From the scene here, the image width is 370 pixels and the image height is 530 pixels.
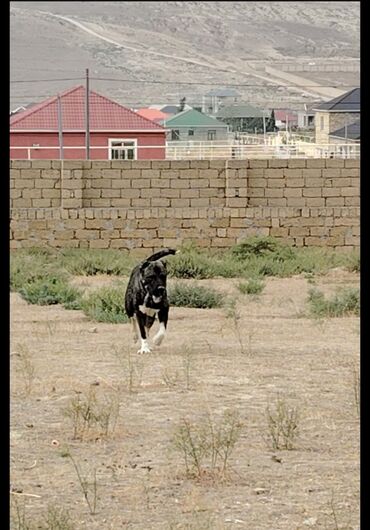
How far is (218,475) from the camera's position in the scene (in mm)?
6535

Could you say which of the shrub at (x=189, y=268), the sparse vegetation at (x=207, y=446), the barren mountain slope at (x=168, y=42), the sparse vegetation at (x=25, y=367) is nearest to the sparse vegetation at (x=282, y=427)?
the sparse vegetation at (x=207, y=446)

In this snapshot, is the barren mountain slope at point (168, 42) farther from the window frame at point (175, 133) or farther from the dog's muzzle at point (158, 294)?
the dog's muzzle at point (158, 294)

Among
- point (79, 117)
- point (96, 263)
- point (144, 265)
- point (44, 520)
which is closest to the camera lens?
point (44, 520)

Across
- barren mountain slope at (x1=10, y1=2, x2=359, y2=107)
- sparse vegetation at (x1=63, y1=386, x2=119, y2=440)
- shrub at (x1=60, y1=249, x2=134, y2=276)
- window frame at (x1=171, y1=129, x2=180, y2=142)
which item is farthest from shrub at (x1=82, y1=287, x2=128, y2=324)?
barren mountain slope at (x1=10, y1=2, x2=359, y2=107)

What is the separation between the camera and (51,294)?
648 inches

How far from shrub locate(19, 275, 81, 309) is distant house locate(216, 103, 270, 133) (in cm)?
1920

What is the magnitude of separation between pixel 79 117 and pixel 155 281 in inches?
962

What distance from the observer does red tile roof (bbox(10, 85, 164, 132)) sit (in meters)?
34.3

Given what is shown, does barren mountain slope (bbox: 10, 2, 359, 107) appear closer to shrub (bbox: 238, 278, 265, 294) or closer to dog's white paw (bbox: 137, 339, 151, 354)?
shrub (bbox: 238, 278, 265, 294)

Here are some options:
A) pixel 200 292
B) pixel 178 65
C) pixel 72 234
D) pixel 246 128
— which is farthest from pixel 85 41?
pixel 200 292

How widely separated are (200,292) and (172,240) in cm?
688

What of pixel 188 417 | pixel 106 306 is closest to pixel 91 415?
pixel 188 417

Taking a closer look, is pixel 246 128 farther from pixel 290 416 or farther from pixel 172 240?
pixel 290 416

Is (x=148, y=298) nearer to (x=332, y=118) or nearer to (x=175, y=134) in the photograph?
(x=175, y=134)
